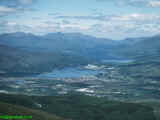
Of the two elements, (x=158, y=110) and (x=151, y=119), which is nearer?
(x=151, y=119)

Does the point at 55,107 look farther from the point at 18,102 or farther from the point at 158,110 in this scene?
the point at 158,110

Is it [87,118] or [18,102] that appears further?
[18,102]

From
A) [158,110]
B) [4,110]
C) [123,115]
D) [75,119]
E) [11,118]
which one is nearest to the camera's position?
[11,118]

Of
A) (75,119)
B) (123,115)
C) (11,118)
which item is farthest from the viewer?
(123,115)

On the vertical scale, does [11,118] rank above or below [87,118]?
above

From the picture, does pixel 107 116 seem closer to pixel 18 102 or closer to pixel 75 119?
pixel 75 119

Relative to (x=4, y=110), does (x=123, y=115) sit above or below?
below

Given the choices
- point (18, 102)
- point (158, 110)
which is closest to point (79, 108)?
point (18, 102)

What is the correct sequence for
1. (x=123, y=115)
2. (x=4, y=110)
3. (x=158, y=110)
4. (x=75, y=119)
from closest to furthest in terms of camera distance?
1. (x=4, y=110)
2. (x=75, y=119)
3. (x=123, y=115)
4. (x=158, y=110)

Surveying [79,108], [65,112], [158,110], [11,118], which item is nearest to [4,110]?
[11,118]
